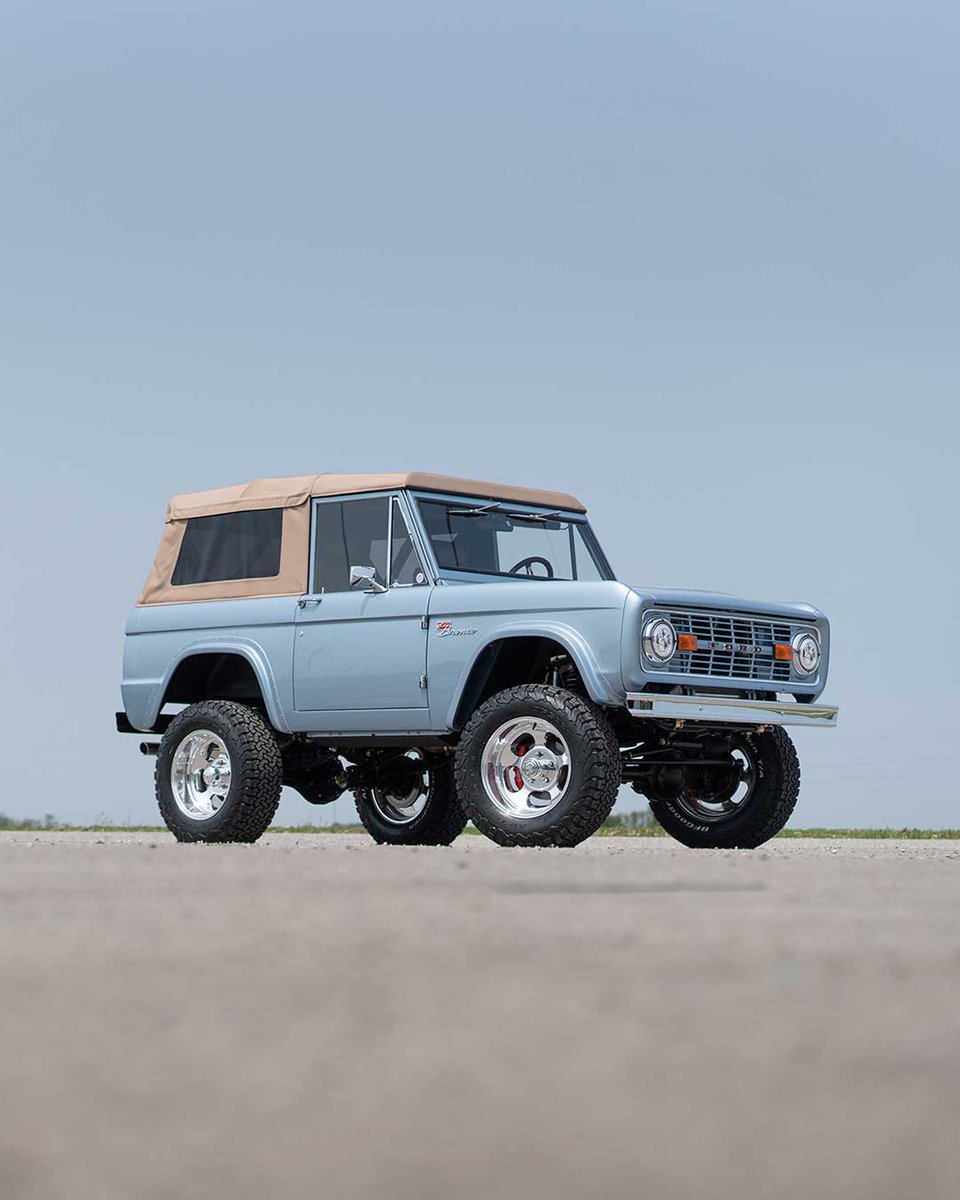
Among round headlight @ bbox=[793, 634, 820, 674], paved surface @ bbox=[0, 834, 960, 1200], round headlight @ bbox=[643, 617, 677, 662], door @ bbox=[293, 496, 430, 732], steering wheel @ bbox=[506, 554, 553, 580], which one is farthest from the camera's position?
steering wheel @ bbox=[506, 554, 553, 580]

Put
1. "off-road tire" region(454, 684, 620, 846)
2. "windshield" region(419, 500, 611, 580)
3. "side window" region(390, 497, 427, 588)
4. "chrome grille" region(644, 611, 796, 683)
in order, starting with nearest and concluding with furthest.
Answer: "off-road tire" region(454, 684, 620, 846)
"chrome grille" region(644, 611, 796, 683)
"side window" region(390, 497, 427, 588)
"windshield" region(419, 500, 611, 580)

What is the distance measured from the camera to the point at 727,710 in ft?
35.6

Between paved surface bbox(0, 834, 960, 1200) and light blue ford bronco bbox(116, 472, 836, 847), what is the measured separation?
14.9ft

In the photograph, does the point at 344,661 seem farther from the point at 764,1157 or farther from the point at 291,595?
the point at 764,1157

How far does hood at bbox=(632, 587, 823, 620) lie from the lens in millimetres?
10672

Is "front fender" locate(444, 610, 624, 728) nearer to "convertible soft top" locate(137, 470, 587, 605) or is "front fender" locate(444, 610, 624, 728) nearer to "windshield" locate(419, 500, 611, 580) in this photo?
"windshield" locate(419, 500, 611, 580)

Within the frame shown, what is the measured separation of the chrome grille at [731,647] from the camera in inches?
428

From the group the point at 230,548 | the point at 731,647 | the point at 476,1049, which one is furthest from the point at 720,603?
the point at 476,1049

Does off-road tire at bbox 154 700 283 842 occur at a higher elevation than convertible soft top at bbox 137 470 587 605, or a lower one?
lower

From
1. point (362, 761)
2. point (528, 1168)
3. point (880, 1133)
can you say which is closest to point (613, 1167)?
point (528, 1168)

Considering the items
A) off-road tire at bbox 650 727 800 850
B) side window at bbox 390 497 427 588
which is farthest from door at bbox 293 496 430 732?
off-road tire at bbox 650 727 800 850

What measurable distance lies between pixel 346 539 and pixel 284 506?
0.64 metres

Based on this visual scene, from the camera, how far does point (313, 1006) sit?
3820mm

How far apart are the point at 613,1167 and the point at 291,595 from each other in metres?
10.0
